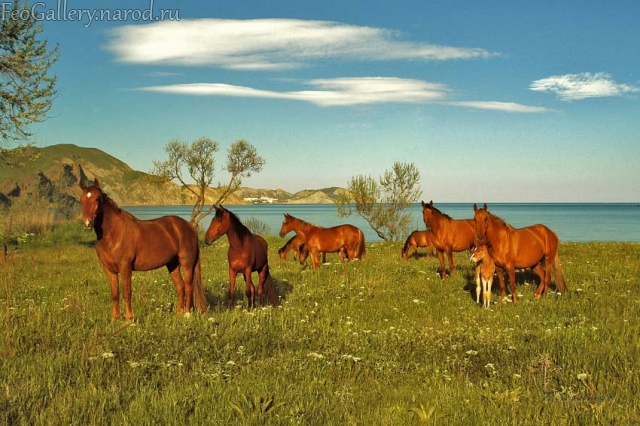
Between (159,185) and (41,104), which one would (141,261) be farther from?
(159,185)

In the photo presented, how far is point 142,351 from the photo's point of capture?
8.49 m

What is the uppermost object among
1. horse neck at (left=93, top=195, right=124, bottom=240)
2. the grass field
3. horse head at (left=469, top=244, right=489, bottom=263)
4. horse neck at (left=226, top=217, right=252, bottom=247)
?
horse neck at (left=93, top=195, right=124, bottom=240)

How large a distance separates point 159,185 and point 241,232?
1724 inches

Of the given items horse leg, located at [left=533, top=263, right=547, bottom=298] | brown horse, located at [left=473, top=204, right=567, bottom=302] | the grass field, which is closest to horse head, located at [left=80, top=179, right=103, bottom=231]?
the grass field

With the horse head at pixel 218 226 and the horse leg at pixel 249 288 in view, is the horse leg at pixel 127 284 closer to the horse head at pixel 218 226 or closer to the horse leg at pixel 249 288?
the horse head at pixel 218 226

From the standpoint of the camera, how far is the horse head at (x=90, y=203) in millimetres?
9602

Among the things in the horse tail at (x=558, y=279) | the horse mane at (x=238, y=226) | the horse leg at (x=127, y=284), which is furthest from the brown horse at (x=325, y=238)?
the horse leg at (x=127, y=284)

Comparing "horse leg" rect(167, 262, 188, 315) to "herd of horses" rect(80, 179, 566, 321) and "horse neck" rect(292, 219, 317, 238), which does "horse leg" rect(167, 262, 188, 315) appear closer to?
"herd of horses" rect(80, 179, 566, 321)

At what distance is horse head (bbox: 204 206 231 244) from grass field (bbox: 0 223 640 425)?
5.68 feet

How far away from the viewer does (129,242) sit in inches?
412

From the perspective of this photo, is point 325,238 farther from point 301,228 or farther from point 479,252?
point 479,252

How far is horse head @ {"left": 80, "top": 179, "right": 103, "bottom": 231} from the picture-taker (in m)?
9.60

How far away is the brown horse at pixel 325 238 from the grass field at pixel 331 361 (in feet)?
20.2

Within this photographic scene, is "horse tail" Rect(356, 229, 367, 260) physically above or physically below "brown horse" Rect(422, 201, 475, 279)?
below
